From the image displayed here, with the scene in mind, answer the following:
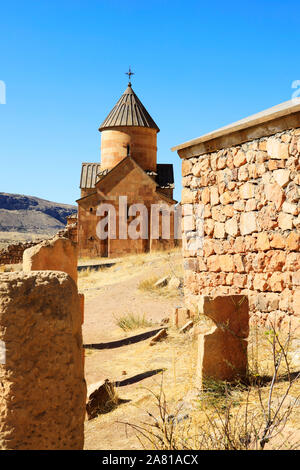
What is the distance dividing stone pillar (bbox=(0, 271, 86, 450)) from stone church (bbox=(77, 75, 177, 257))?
22.9m

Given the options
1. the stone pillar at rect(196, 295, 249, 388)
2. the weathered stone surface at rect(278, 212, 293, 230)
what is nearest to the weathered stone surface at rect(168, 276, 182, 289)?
the weathered stone surface at rect(278, 212, 293, 230)

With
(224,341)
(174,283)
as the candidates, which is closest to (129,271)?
(174,283)

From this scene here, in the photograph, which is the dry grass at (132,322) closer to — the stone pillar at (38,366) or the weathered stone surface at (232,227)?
the weathered stone surface at (232,227)

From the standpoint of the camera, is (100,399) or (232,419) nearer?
(232,419)

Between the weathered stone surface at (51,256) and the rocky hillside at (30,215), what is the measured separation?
7519 cm

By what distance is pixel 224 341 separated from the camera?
5438 millimetres

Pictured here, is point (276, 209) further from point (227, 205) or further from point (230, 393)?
point (230, 393)

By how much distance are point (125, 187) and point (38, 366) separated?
2342 cm

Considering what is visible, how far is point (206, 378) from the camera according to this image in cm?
525

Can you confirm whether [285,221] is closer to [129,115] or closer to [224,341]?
[224,341]

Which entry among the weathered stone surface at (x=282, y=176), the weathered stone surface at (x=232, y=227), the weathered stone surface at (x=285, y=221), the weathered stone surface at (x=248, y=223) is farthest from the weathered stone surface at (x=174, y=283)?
the weathered stone surface at (x=282, y=176)

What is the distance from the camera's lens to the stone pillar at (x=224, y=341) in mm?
5309
